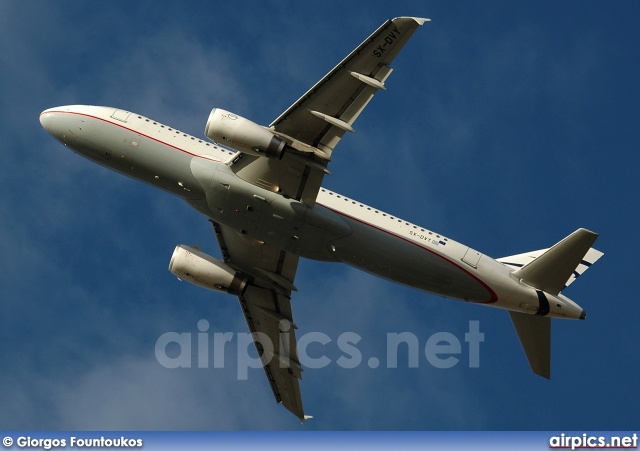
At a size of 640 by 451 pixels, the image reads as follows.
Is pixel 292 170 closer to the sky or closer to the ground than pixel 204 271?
closer to the sky

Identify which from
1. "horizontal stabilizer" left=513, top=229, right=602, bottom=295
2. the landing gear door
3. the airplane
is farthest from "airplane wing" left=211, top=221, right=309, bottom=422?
"horizontal stabilizer" left=513, top=229, right=602, bottom=295

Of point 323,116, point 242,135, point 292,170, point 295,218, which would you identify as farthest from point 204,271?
point 323,116

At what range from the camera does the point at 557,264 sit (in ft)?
183

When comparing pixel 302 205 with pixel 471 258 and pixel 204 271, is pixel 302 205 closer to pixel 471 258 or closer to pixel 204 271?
pixel 204 271

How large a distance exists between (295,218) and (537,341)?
16949 mm

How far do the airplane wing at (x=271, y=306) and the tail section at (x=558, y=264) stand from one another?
15333 millimetres

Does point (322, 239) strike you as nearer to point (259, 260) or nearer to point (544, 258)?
point (259, 260)

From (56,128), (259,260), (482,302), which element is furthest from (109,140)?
(482,302)

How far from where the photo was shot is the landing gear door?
183 feet

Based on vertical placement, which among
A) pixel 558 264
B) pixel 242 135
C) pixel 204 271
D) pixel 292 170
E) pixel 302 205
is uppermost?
pixel 242 135

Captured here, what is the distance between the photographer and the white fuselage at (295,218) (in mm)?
54844

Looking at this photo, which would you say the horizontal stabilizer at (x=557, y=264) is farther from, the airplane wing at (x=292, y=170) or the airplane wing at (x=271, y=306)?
the airplane wing at (x=271, y=306)

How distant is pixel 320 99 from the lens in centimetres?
5188

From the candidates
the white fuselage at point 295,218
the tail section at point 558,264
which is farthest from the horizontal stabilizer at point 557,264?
the white fuselage at point 295,218
